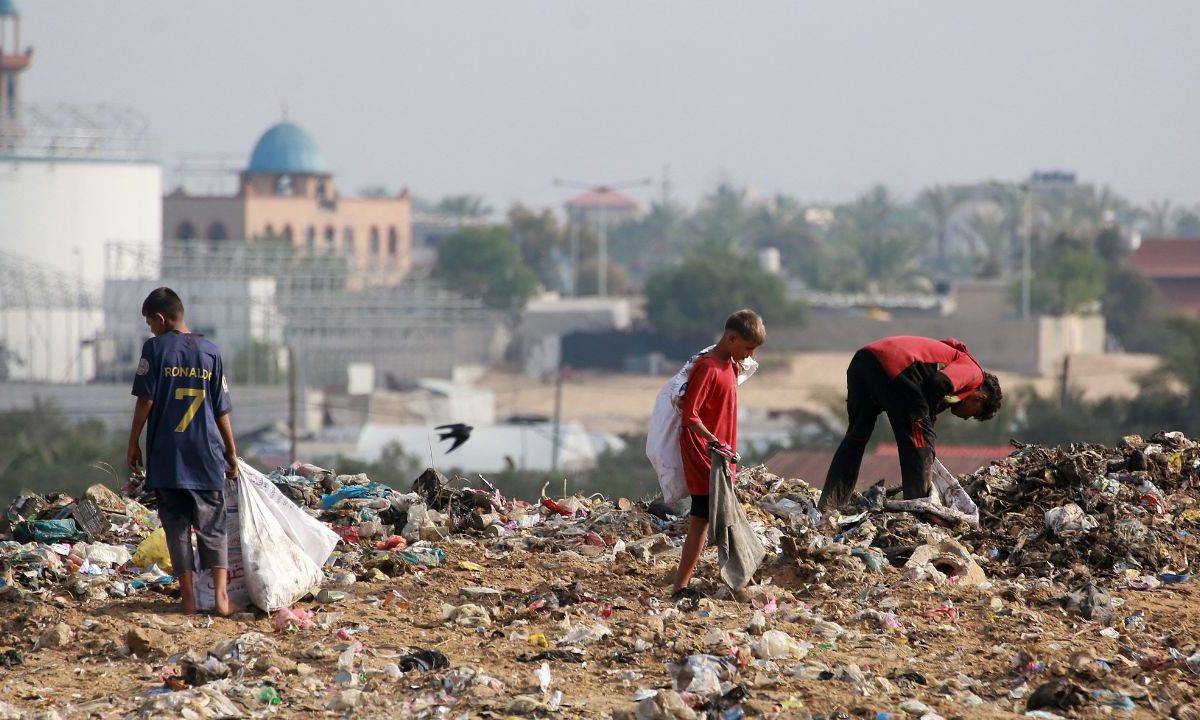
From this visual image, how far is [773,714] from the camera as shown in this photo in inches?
189

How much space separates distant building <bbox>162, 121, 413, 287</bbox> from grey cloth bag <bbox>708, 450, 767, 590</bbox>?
60651 mm

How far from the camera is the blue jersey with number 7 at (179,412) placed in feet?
18.1

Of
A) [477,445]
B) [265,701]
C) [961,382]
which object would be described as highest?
[961,382]

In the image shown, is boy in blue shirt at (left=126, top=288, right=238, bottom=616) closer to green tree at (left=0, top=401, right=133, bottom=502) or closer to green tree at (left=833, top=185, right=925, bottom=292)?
green tree at (left=0, top=401, right=133, bottom=502)

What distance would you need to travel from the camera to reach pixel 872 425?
689cm

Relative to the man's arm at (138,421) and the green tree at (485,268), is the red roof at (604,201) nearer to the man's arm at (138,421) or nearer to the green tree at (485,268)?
the green tree at (485,268)

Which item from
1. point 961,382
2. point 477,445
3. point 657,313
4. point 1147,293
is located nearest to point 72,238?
point 657,313

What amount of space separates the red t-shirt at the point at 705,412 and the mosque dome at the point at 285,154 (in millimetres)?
68456

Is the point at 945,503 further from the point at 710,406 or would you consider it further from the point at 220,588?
the point at 220,588

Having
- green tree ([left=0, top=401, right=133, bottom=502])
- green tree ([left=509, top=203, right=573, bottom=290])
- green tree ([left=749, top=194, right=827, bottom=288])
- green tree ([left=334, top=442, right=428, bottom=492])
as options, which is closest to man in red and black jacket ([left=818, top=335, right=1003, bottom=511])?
green tree ([left=0, top=401, right=133, bottom=502])

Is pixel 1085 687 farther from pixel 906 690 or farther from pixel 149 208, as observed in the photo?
pixel 149 208

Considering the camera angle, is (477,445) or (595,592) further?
(477,445)

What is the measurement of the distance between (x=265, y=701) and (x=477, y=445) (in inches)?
1087

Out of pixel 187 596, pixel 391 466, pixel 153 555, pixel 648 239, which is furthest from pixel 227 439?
pixel 648 239
